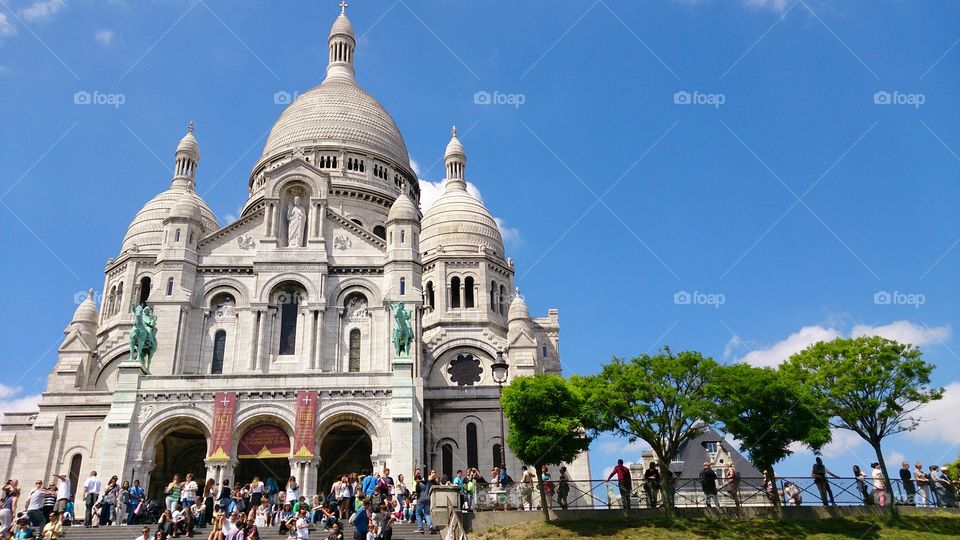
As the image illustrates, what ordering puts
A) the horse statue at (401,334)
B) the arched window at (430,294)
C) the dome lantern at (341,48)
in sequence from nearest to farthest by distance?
the horse statue at (401,334) → the arched window at (430,294) → the dome lantern at (341,48)

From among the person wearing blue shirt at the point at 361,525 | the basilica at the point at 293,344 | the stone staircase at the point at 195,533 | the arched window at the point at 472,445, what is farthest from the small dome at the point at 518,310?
the person wearing blue shirt at the point at 361,525

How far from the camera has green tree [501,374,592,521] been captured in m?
31.9

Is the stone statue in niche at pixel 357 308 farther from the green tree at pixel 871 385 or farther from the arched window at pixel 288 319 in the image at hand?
the green tree at pixel 871 385

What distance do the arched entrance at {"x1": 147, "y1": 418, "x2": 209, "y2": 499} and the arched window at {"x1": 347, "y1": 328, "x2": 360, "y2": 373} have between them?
26.6 feet

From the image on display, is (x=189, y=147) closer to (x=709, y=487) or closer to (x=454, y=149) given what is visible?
(x=454, y=149)

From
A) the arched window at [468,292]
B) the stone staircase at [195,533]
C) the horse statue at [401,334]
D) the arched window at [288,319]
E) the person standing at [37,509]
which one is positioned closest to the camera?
the person standing at [37,509]

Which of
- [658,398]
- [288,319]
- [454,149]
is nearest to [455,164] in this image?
[454,149]

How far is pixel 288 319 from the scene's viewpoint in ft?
146

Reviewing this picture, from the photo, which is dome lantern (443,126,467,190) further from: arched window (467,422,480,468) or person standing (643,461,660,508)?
person standing (643,461,660,508)

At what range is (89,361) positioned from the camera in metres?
50.3

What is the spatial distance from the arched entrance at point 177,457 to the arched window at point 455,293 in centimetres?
Result: 2054

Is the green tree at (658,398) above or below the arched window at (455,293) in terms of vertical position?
below

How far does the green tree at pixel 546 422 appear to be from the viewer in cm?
3186

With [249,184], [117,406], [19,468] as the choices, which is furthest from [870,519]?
[249,184]
